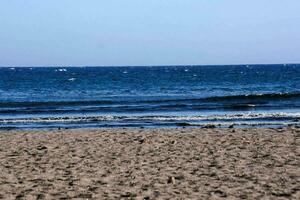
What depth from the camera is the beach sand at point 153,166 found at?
31.1ft

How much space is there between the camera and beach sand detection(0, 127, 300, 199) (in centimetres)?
948

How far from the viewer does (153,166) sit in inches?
465

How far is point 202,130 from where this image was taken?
1917cm

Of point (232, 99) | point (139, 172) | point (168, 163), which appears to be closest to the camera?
point (139, 172)

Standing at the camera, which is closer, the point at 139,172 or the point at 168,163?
the point at 139,172

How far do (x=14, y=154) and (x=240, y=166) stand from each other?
6148 mm

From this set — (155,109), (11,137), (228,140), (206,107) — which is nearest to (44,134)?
(11,137)

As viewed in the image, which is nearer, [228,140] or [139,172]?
[139,172]

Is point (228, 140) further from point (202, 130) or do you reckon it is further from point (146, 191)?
point (146, 191)

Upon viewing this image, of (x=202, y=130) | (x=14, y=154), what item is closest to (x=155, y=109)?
(x=202, y=130)

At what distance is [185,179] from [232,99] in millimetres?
32549

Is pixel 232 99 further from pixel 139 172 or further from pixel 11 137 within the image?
pixel 139 172

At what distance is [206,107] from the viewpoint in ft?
114

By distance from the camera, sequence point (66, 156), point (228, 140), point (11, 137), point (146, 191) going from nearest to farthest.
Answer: point (146, 191) < point (66, 156) < point (228, 140) < point (11, 137)
